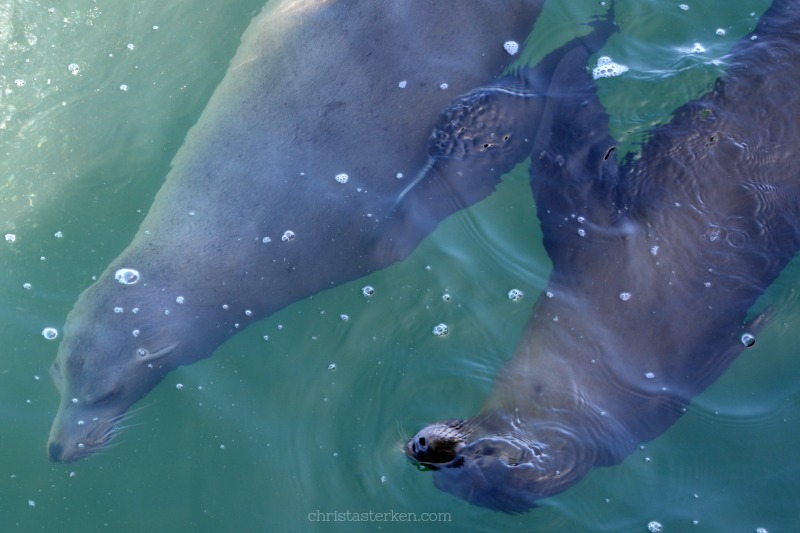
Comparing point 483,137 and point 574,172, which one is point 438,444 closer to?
point 574,172

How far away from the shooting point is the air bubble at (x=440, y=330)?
17.8 ft

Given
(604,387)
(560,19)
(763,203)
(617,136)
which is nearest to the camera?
(604,387)

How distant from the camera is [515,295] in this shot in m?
5.57

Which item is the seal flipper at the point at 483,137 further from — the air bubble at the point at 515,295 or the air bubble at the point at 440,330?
the air bubble at the point at 515,295

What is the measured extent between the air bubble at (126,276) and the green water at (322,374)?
0.23 metres

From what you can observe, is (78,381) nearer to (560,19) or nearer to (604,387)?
(604,387)

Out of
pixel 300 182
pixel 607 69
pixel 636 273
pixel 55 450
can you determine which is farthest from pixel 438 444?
pixel 607 69

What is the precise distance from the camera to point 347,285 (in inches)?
228

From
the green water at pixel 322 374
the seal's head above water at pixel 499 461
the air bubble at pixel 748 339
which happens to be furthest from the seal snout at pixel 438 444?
the air bubble at pixel 748 339

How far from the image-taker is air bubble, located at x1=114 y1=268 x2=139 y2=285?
18.3ft

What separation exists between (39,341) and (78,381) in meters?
0.55

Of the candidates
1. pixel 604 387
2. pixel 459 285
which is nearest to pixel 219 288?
pixel 459 285

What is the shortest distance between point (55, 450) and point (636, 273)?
3807 millimetres

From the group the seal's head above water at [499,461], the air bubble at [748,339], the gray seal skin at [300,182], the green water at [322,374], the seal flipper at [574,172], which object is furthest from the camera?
the seal flipper at [574,172]
